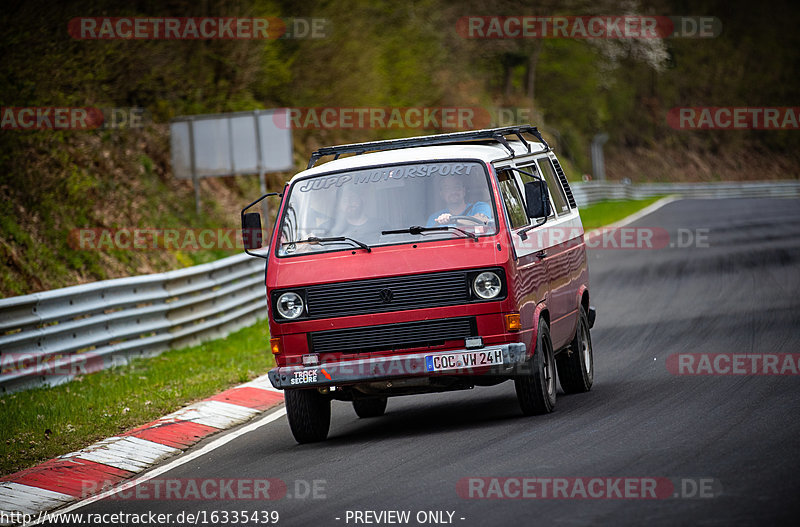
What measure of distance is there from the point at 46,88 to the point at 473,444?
11.6 m

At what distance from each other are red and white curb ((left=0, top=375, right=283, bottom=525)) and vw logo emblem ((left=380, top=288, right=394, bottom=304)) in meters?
2.26

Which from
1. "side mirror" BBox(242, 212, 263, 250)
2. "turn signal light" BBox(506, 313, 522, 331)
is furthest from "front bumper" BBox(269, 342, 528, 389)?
"side mirror" BBox(242, 212, 263, 250)

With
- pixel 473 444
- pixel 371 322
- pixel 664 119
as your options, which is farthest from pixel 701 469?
pixel 664 119

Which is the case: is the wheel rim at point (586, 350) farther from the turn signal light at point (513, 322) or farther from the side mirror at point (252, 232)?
the side mirror at point (252, 232)

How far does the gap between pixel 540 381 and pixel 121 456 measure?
11.1 ft

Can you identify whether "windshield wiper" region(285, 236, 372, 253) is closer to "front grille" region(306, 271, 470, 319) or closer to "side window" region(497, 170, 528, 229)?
"front grille" region(306, 271, 470, 319)

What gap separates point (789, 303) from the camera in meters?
15.8

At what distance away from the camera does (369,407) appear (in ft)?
35.2

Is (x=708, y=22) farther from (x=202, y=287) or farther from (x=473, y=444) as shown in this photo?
(x=473, y=444)

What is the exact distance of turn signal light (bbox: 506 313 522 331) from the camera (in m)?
8.74
